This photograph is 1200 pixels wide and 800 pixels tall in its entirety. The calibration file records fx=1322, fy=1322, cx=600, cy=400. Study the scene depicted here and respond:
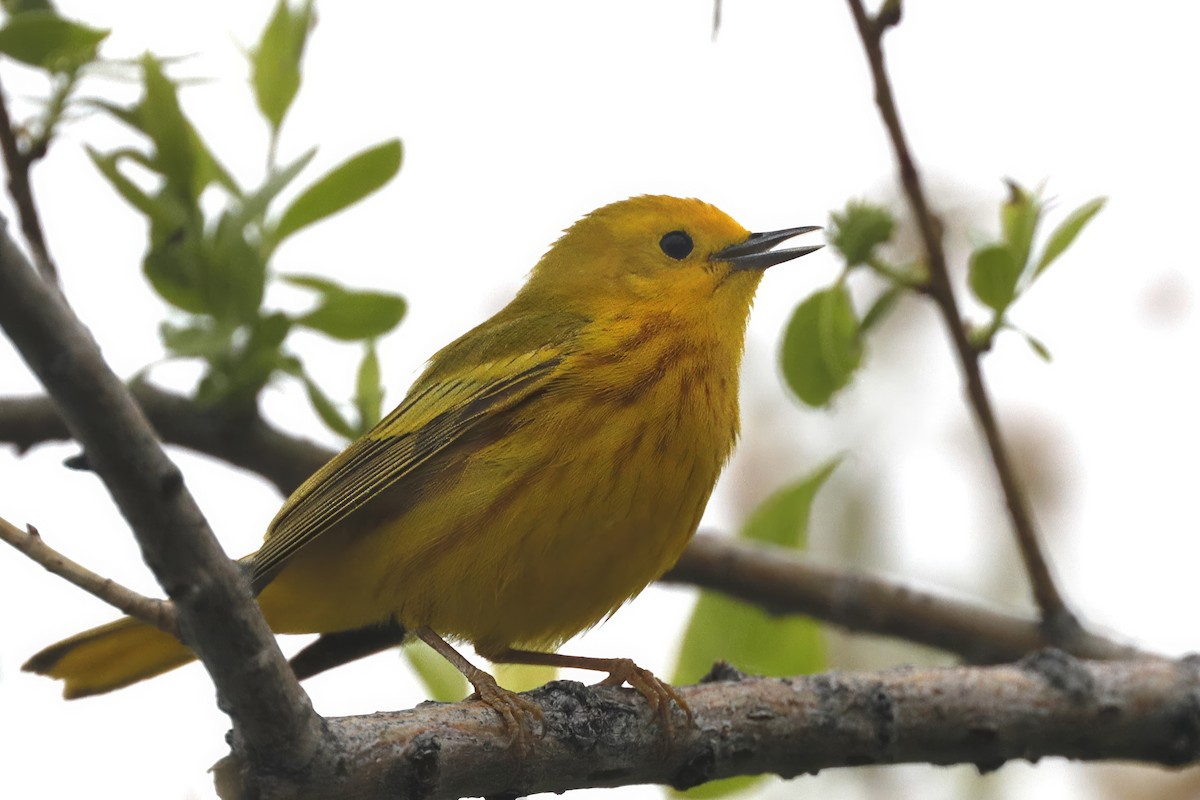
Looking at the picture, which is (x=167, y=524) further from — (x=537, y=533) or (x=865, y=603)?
(x=865, y=603)

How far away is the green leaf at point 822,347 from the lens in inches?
125

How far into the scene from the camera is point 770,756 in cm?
296

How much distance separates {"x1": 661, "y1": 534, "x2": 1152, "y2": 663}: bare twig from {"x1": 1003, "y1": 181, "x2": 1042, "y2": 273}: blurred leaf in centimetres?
108

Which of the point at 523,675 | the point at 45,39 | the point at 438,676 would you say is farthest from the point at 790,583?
the point at 45,39

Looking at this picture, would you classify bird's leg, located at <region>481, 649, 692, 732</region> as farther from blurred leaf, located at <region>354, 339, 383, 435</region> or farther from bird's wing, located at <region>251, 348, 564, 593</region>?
blurred leaf, located at <region>354, 339, 383, 435</region>

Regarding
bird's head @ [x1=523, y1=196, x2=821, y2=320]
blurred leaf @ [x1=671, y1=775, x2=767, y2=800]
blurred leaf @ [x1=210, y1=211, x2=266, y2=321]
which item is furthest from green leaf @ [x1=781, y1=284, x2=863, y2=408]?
blurred leaf @ [x1=210, y1=211, x2=266, y2=321]

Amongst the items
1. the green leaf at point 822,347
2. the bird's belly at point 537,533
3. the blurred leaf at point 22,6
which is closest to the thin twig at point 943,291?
the green leaf at point 822,347

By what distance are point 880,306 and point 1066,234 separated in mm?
465

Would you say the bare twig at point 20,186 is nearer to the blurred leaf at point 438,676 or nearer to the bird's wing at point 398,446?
the bird's wing at point 398,446

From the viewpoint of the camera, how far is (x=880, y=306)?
309 centimetres

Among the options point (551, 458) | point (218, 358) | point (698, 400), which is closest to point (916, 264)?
point (698, 400)

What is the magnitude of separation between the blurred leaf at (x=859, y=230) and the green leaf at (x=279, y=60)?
1.51 m

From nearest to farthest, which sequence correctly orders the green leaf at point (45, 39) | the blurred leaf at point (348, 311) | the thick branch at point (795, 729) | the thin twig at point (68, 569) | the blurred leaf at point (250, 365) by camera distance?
the thin twig at point (68, 569), the thick branch at point (795, 729), the green leaf at point (45, 39), the blurred leaf at point (250, 365), the blurred leaf at point (348, 311)

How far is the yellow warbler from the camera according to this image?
3.22 m
